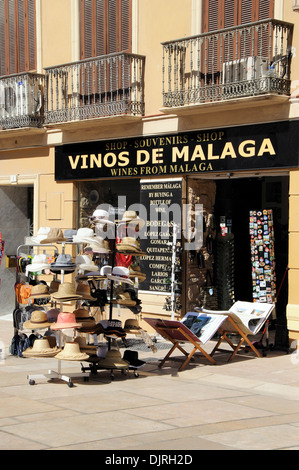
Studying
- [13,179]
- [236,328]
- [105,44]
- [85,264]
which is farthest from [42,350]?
[13,179]

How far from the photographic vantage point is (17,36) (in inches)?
699

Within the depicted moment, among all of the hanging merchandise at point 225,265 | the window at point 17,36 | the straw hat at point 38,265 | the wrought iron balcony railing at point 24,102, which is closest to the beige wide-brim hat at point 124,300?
the straw hat at point 38,265

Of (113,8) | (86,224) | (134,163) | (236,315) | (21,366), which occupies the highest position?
(113,8)

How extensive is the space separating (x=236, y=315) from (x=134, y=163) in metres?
4.89

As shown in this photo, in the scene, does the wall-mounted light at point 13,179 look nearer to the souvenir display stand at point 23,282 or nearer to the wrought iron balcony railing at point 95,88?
the wrought iron balcony railing at point 95,88

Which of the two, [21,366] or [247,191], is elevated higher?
[247,191]

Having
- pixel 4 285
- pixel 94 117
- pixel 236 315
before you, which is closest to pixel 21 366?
pixel 236 315

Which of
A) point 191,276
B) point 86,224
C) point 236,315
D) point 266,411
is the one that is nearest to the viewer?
point 266,411

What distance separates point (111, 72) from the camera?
594 inches

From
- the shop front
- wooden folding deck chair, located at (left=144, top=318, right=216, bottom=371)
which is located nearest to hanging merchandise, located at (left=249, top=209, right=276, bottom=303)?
the shop front

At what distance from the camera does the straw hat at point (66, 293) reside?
1002cm

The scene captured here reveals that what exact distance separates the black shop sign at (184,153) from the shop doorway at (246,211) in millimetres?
1090
